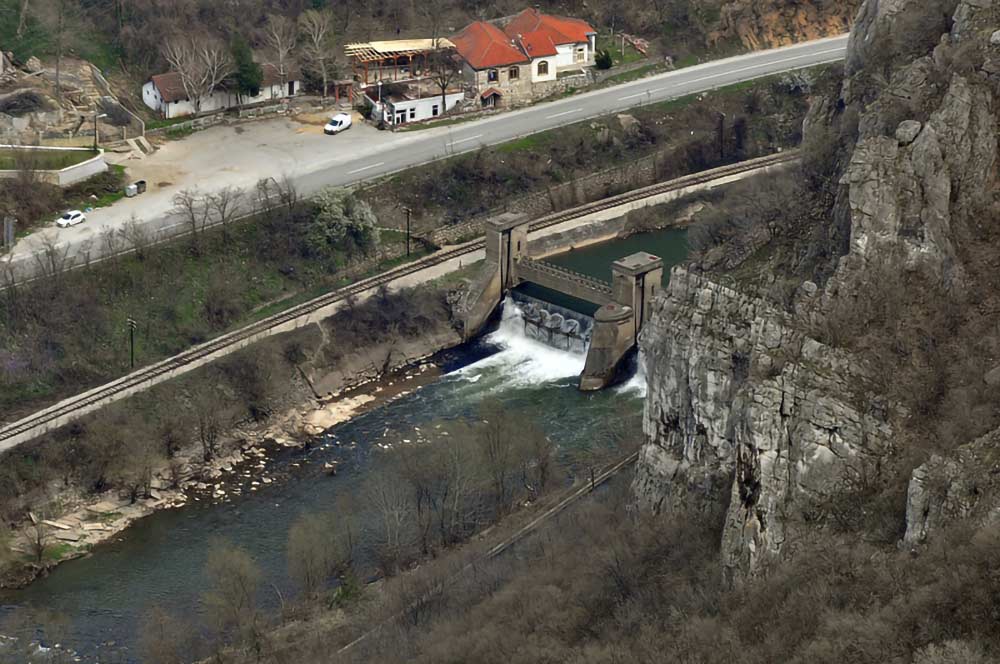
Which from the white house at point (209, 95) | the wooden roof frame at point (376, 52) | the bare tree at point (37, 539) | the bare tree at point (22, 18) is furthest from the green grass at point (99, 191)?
the bare tree at point (37, 539)

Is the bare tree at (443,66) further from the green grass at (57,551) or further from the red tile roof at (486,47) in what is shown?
the green grass at (57,551)

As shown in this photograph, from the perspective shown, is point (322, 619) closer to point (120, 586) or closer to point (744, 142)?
point (120, 586)

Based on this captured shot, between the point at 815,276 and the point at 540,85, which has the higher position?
the point at 815,276

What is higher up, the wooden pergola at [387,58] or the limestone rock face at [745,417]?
the limestone rock face at [745,417]

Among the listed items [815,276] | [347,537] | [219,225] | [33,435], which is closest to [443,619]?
[347,537]

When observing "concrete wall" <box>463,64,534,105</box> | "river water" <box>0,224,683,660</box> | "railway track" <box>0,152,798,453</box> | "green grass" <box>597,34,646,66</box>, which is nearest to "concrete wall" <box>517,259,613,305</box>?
"river water" <box>0,224,683,660</box>

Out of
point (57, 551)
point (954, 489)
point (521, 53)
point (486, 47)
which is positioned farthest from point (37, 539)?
point (521, 53)
